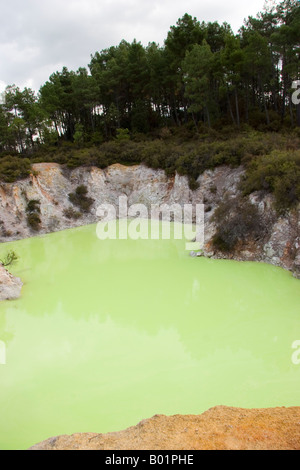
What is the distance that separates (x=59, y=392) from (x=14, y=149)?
41.1 m

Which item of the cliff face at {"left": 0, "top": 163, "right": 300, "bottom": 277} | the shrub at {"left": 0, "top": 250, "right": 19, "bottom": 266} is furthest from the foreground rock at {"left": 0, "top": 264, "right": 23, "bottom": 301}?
the cliff face at {"left": 0, "top": 163, "right": 300, "bottom": 277}

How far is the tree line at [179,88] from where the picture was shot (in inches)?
1220

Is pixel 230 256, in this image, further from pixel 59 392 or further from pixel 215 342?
pixel 59 392

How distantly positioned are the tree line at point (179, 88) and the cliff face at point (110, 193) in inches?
337

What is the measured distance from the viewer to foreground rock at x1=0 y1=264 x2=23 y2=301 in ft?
43.9

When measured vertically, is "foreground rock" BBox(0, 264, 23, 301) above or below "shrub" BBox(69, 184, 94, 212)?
below

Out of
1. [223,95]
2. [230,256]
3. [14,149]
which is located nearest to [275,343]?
[230,256]

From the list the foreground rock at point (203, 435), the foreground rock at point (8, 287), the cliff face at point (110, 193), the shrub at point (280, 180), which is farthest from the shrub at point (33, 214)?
the foreground rock at point (203, 435)

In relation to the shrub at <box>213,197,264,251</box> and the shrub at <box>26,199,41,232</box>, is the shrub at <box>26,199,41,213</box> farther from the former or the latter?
the shrub at <box>213,197,264,251</box>

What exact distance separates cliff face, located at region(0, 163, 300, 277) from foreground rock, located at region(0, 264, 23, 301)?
9690 mm

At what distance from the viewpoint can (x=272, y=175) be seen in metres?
17.2

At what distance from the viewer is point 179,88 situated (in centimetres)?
3853

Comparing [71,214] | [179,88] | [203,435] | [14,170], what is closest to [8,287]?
[203,435]

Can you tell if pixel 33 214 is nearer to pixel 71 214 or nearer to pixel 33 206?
pixel 33 206
